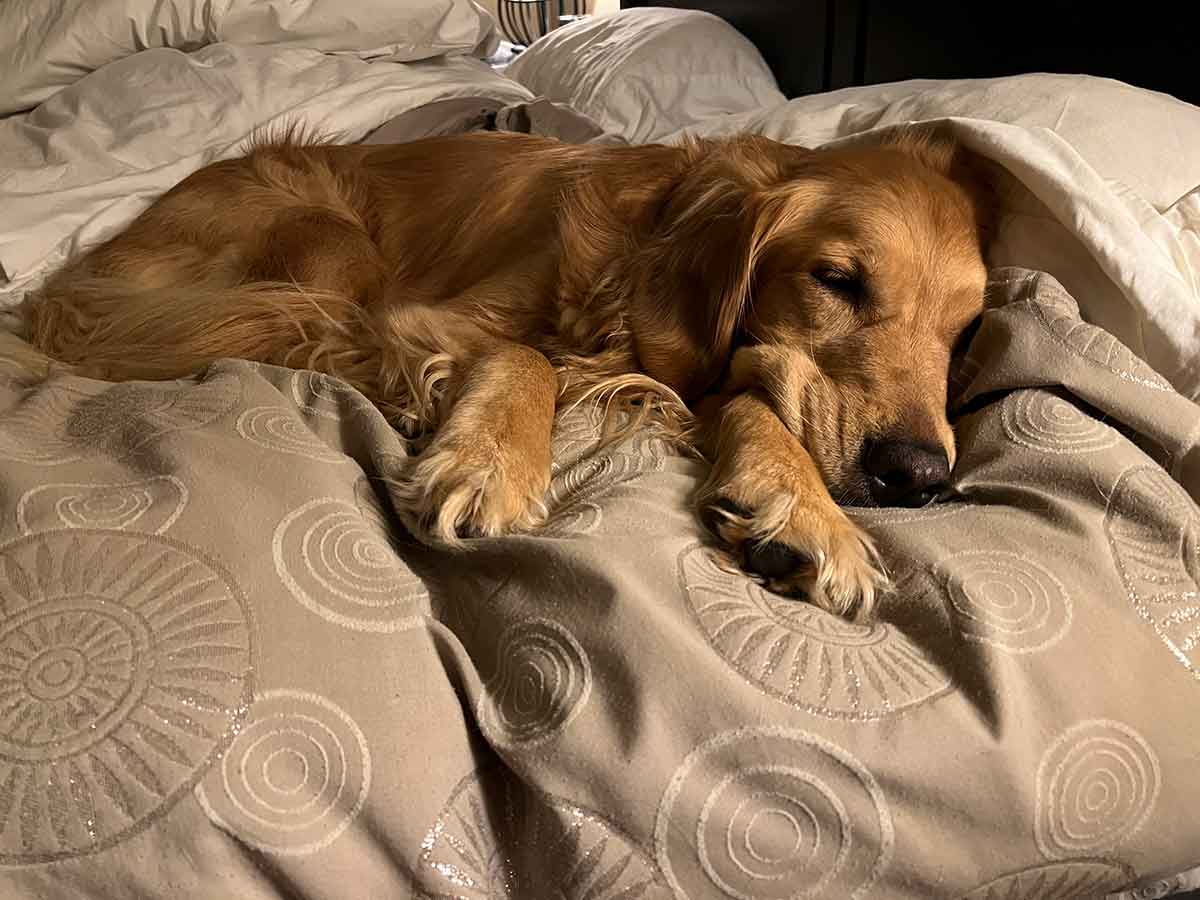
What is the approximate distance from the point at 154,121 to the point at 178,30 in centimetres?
66

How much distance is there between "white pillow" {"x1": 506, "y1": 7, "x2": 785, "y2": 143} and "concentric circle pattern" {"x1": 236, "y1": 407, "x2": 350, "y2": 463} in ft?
6.42

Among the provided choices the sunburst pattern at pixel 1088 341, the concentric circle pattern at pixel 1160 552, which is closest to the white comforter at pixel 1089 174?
the sunburst pattern at pixel 1088 341

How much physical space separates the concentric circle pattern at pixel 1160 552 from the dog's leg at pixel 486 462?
679 millimetres

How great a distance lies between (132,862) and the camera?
730 mm

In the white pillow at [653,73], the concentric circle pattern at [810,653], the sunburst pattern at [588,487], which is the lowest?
the white pillow at [653,73]

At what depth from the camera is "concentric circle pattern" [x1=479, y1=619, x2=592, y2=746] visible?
2.85ft

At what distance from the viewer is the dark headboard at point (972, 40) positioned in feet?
6.79

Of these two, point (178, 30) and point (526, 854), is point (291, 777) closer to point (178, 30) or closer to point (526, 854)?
point (526, 854)

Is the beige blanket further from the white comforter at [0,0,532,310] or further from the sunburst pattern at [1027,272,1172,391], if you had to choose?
the white comforter at [0,0,532,310]

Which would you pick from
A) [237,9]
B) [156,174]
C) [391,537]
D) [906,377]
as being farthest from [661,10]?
[391,537]

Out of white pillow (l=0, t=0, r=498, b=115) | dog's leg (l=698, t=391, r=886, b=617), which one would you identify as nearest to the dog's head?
dog's leg (l=698, t=391, r=886, b=617)

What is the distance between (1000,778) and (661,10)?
10.9ft

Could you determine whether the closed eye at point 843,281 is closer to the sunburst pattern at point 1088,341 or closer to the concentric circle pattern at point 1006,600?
the sunburst pattern at point 1088,341

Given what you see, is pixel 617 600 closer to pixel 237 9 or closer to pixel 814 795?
pixel 814 795
